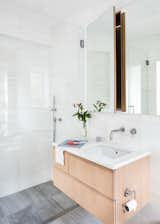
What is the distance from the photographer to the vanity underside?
4.17 ft

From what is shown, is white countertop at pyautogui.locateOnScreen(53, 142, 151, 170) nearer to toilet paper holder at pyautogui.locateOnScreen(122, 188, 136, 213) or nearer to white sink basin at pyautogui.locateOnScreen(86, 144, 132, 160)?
white sink basin at pyautogui.locateOnScreen(86, 144, 132, 160)

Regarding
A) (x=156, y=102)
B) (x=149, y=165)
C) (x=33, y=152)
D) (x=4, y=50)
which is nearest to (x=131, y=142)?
(x=149, y=165)

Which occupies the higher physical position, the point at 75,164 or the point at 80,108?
the point at 80,108

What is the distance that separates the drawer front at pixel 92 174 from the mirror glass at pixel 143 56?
679mm

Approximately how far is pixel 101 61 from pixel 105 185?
4.52 feet

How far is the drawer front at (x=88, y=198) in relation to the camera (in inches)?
50.9

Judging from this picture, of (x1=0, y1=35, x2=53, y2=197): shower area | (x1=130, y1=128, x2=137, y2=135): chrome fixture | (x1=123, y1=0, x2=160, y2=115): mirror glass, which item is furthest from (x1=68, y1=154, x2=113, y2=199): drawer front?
(x1=0, y1=35, x2=53, y2=197): shower area

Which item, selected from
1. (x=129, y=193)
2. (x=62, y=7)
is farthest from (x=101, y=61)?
(x=129, y=193)

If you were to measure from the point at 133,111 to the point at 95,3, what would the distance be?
1.37 m

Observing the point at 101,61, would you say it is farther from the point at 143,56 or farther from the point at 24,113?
the point at 24,113

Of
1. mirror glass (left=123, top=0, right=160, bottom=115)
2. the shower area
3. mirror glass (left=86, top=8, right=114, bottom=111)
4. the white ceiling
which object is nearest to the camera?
mirror glass (left=123, top=0, right=160, bottom=115)

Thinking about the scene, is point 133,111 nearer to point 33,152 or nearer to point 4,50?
point 33,152

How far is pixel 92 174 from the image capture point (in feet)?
4.64

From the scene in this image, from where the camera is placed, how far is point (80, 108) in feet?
7.42
